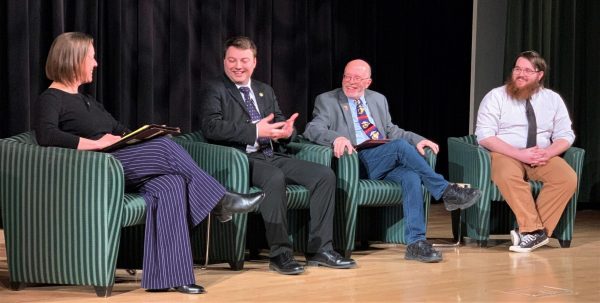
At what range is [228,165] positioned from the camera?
189 inches

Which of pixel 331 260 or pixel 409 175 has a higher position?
pixel 409 175

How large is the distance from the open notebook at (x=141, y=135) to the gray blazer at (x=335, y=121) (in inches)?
52.3


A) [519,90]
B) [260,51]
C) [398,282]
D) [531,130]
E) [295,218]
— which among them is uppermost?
[260,51]

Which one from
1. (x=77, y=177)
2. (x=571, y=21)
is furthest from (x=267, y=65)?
(x=77, y=177)

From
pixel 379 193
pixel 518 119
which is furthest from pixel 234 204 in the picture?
pixel 518 119

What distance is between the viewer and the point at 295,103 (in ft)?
23.5

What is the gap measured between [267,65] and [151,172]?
2731mm

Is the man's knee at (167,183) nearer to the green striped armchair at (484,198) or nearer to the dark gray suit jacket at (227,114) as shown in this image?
the dark gray suit jacket at (227,114)

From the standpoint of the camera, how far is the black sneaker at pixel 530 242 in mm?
5703

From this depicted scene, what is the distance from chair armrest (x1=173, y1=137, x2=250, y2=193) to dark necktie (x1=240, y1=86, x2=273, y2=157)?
1.07 feet

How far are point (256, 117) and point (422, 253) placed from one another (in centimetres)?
108

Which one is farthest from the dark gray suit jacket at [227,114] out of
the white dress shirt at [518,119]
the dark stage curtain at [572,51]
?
the dark stage curtain at [572,51]

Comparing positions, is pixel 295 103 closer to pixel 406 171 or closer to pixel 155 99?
pixel 155 99

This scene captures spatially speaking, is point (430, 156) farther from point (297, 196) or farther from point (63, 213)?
point (63, 213)
